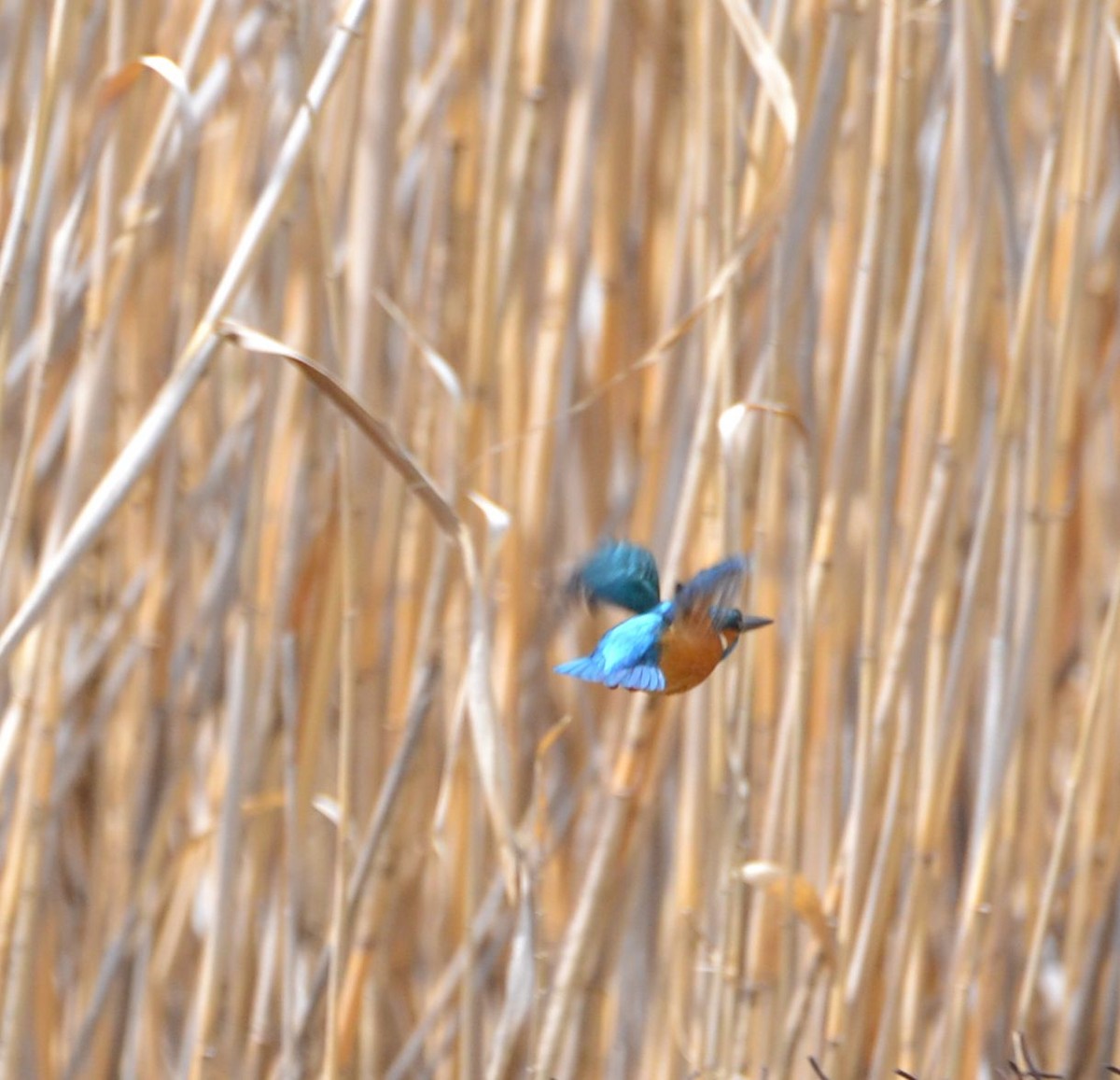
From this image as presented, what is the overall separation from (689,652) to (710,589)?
0.04 metres

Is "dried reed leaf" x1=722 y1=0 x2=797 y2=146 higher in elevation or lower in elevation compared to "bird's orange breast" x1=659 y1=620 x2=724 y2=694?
higher

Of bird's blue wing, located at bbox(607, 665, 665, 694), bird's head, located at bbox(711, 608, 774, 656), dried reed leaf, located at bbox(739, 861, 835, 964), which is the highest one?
bird's head, located at bbox(711, 608, 774, 656)

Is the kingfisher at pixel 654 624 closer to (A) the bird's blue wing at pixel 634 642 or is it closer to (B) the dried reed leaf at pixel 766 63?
(A) the bird's blue wing at pixel 634 642

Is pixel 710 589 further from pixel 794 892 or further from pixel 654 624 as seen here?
pixel 794 892

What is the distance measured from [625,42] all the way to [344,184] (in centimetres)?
20

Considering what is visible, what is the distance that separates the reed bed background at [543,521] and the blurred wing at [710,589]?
18 cm

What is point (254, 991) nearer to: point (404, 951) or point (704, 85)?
→ point (404, 951)

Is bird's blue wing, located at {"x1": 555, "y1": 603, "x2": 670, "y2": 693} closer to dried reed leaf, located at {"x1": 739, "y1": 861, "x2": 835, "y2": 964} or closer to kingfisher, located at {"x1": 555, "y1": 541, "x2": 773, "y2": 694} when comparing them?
kingfisher, located at {"x1": 555, "y1": 541, "x2": 773, "y2": 694}

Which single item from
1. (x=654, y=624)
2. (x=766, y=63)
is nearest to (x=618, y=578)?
(x=654, y=624)

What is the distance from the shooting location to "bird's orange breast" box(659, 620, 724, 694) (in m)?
0.50

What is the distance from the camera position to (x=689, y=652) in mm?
500

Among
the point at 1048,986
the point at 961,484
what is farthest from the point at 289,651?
the point at 1048,986

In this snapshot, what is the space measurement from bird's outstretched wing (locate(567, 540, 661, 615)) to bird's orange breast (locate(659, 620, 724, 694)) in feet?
0.12

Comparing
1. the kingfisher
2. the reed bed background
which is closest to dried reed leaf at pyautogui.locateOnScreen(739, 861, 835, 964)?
the reed bed background
